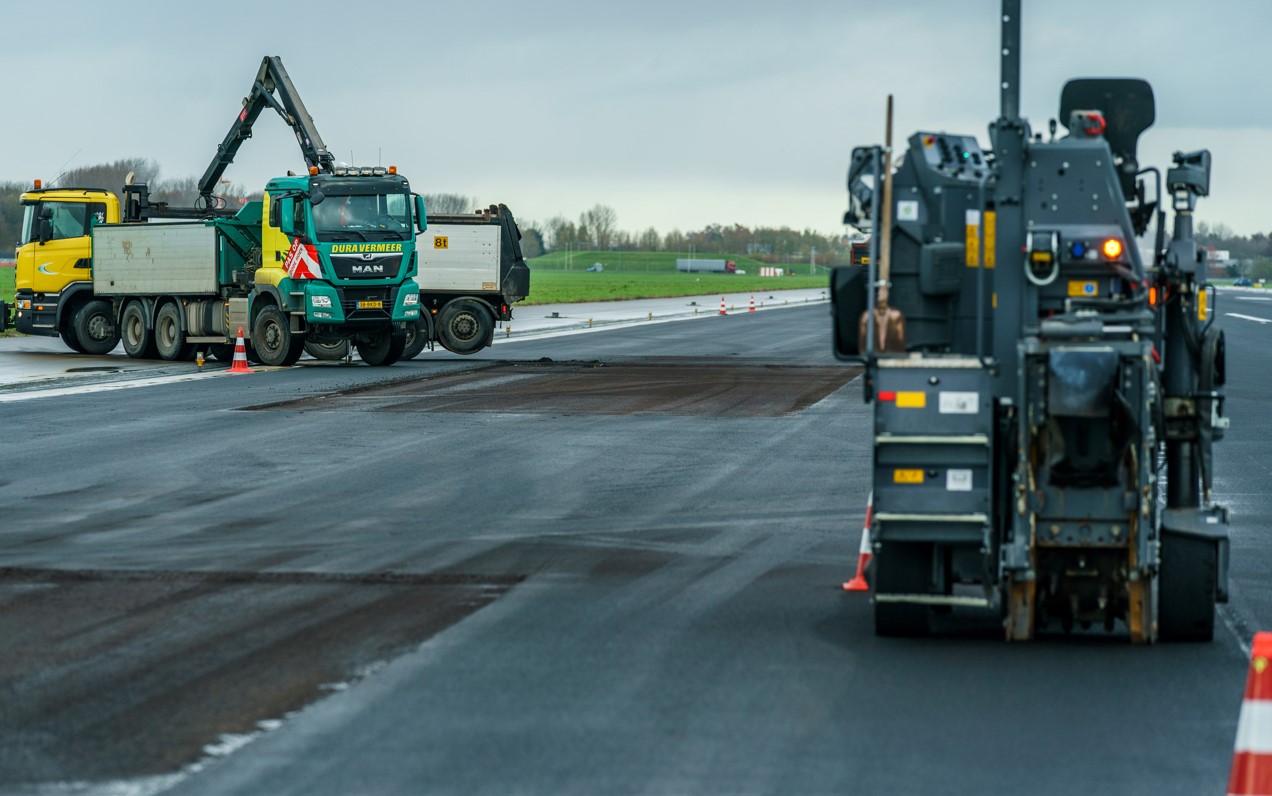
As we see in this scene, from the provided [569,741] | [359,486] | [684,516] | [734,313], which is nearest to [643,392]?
[359,486]

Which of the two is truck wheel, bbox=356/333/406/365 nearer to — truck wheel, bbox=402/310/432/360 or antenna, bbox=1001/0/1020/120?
truck wheel, bbox=402/310/432/360

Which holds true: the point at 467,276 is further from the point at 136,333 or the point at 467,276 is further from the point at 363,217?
the point at 136,333

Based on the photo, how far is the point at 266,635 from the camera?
8.75 meters

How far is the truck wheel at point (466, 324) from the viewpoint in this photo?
36.6 metres

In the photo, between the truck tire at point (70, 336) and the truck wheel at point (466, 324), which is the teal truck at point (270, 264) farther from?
the truck wheel at point (466, 324)

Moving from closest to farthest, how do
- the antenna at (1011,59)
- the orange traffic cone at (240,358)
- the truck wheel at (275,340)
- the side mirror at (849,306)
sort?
the side mirror at (849,306), the antenna at (1011,59), the orange traffic cone at (240,358), the truck wheel at (275,340)

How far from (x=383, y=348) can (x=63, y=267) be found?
8.63 metres

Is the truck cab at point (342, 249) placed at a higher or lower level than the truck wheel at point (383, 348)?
higher

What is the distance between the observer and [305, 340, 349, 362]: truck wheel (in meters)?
33.2

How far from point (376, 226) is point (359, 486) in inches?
667

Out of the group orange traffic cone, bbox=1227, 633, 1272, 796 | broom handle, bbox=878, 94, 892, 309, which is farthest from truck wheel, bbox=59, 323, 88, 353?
orange traffic cone, bbox=1227, 633, 1272, 796

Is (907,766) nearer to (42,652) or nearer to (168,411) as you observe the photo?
(42,652)

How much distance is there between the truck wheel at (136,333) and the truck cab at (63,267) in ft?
2.78

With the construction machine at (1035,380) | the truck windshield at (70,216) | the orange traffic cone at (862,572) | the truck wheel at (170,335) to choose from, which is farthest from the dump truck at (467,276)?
the construction machine at (1035,380)
